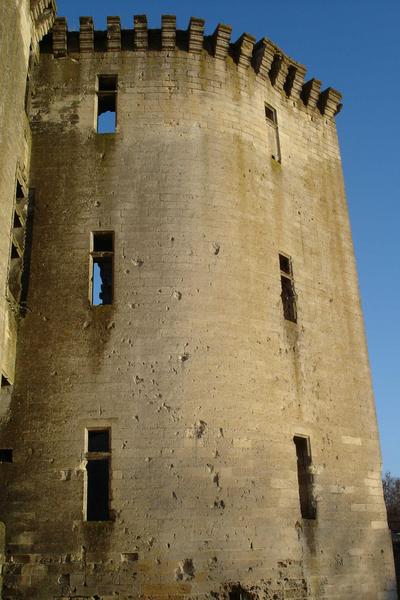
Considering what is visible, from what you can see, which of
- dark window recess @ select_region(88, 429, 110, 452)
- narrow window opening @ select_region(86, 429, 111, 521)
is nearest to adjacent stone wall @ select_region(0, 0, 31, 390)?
dark window recess @ select_region(88, 429, 110, 452)

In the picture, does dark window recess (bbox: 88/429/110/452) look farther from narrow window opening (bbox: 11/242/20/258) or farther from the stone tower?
narrow window opening (bbox: 11/242/20/258)

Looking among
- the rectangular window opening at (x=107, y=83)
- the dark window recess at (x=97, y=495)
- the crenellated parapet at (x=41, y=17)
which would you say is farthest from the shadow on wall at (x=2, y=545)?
the crenellated parapet at (x=41, y=17)

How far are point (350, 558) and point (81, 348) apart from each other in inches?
243

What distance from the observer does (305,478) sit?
40.9 ft

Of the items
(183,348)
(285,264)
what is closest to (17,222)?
(183,348)

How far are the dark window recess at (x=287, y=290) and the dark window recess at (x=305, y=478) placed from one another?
7.82ft

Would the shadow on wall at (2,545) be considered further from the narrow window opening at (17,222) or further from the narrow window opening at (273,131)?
the narrow window opening at (273,131)

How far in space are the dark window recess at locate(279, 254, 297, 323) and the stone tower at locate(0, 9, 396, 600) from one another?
0.05 metres

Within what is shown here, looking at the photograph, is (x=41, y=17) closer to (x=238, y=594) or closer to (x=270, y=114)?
(x=270, y=114)

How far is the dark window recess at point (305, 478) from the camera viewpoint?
1228 cm

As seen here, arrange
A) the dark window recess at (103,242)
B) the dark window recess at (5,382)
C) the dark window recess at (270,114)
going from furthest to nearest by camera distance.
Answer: the dark window recess at (270,114) < the dark window recess at (103,242) < the dark window recess at (5,382)

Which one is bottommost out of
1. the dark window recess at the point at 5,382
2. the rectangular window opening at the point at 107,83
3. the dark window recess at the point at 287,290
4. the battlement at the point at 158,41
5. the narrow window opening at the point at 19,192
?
the dark window recess at the point at 5,382

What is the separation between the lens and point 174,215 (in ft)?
41.3

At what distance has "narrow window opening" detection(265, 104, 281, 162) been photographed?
580 inches
